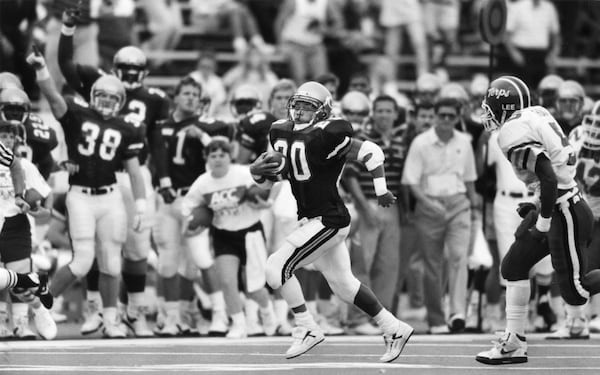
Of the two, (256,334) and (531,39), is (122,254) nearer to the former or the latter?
(256,334)

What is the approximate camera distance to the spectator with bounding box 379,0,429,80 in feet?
56.7

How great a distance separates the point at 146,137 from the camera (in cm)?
1254

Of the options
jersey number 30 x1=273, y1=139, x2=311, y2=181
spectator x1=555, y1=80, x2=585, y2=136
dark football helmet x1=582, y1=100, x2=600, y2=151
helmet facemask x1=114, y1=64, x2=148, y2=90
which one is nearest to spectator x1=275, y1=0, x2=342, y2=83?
helmet facemask x1=114, y1=64, x2=148, y2=90

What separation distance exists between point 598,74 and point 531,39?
2.27m

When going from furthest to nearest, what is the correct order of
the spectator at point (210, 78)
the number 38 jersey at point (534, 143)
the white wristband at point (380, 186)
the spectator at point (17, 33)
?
the spectator at point (210, 78) → the spectator at point (17, 33) → the white wristband at point (380, 186) → the number 38 jersey at point (534, 143)

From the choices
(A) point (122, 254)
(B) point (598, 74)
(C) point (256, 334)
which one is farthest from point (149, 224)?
(B) point (598, 74)

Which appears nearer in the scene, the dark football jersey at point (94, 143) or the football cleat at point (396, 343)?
the football cleat at point (396, 343)

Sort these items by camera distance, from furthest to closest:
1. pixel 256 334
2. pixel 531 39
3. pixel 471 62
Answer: pixel 471 62, pixel 531 39, pixel 256 334

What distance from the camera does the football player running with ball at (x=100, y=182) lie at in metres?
11.7

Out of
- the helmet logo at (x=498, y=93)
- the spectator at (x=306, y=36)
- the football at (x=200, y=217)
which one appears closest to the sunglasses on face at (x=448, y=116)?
the football at (x=200, y=217)

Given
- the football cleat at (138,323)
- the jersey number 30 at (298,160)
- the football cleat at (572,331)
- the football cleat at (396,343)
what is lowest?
the football cleat at (572,331)

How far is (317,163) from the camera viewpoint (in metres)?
9.95

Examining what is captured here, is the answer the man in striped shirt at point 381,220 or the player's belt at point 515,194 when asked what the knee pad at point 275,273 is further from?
the player's belt at point 515,194

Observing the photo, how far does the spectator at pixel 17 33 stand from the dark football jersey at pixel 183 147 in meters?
3.33
